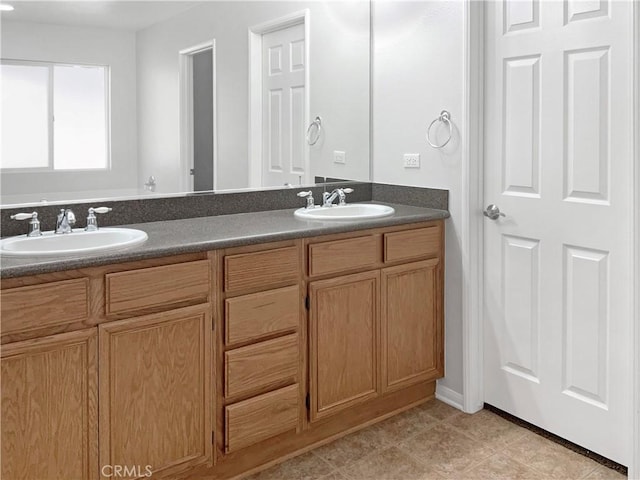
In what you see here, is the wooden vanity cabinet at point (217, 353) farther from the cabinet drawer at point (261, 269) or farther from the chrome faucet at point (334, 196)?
the chrome faucet at point (334, 196)

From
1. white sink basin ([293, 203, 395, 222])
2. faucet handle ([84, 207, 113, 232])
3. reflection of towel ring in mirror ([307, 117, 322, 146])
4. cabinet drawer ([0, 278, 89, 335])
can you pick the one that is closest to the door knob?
white sink basin ([293, 203, 395, 222])

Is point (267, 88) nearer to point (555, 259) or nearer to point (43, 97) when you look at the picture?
point (43, 97)

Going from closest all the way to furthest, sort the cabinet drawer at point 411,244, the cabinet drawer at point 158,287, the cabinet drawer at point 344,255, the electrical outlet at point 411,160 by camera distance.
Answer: the cabinet drawer at point 158,287
the cabinet drawer at point 344,255
the cabinet drawer at point 411,244
the electrical outlet at point 411,160

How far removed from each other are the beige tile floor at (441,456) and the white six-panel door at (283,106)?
1.26m

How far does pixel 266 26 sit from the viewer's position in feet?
9.17

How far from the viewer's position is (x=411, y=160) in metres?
2.92

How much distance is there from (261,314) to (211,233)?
0.35 metres

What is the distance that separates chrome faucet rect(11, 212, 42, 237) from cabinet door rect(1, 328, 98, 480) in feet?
1.59

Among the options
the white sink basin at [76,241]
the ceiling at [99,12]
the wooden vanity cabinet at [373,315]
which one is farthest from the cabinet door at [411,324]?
the ceiling at [99,12]

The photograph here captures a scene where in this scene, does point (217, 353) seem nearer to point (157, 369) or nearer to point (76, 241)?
point (157, 369)

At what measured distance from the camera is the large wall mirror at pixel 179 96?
2184mm

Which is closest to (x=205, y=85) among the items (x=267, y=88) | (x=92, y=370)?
(x=267, y=88)

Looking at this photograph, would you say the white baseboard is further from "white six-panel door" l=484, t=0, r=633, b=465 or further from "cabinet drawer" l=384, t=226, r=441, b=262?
"cabinet drawer" l=384, t=226, r=441, b=262

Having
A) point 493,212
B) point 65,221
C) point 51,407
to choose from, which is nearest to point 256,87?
point 65,221
